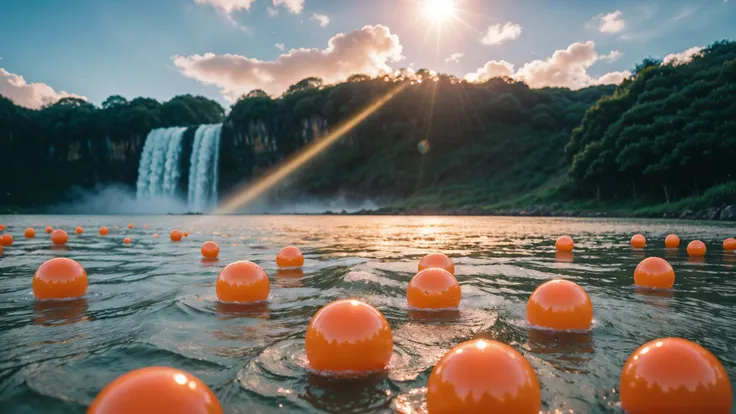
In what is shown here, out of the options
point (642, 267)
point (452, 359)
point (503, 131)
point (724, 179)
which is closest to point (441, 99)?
→ point (503, 131)

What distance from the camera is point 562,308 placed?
5449 mm

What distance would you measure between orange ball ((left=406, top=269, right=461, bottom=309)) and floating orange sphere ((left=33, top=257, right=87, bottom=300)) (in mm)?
5546

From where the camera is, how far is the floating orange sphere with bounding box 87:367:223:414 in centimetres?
244

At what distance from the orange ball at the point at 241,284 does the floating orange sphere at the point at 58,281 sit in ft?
8.13

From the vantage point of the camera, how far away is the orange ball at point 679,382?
310cm

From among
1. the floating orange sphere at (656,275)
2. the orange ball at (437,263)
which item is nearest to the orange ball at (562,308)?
the orange ball at (437,263)

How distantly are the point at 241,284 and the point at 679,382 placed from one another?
224 inches

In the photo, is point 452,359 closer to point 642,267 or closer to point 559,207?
point 642,267

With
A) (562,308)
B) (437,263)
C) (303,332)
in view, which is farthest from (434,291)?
(437,263)

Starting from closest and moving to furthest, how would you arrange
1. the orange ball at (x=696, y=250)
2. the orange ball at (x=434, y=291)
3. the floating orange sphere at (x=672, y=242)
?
the orange ball at (x=434, y=291) < the orange ball at (x=696, y=250) < the floating orange sphere at (x=672, y=242)

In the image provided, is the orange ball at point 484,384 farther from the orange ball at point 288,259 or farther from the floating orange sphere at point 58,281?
the orange ball at point 288,259

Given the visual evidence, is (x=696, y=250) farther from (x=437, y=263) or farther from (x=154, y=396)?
(x=154, y=396)

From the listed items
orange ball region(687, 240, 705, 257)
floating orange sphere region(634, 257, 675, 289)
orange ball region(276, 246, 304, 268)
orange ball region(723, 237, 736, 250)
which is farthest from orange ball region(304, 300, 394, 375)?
orange ball region(723, 237, 736, 250)

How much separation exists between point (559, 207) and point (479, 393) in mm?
56992
